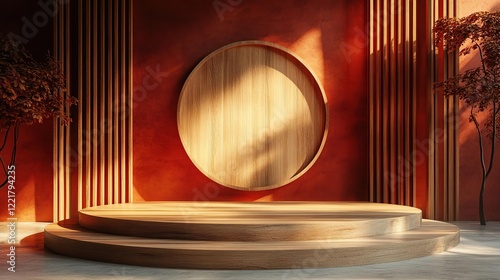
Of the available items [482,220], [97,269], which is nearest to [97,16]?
[97,269]

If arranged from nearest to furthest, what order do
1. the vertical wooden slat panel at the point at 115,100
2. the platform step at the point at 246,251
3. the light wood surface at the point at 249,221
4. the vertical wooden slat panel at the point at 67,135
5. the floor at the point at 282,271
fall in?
the floor at the point at 282,271 → the platform step at the point at 246,251 → the light wood surface at the point at 249,221 → the vertical wooden slat panel at the point at 67,135 → the vertical wooden slat panel at the point at 115,100

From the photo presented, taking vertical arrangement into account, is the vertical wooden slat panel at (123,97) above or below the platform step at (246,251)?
above

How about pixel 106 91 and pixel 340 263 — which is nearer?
pixel 340 263

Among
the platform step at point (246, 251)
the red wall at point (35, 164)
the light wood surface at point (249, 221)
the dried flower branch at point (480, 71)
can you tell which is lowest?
the platform step at point (246, 251)

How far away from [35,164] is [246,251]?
11.2 feet

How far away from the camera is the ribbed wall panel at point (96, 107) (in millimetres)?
6945

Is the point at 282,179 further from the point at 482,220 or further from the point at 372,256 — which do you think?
the point at 372,256

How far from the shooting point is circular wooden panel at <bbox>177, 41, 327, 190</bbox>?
7109mm

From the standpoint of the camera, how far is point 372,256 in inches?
183

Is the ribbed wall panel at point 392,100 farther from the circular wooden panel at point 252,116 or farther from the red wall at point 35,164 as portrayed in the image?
the red wall at point 35,164

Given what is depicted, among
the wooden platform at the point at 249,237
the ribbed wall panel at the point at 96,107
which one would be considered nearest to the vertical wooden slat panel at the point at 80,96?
the ribbed wall panel at the point at 96,107

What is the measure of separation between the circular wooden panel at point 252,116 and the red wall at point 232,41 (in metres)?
0.14

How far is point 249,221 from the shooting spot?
5.02m

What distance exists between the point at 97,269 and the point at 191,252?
0.63 metres
